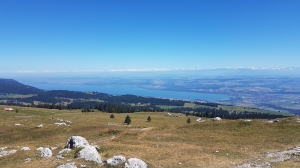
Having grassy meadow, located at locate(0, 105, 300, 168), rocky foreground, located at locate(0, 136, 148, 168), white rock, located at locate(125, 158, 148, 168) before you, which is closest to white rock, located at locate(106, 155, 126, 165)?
rocky foreground, located at locate(0, 136, 148, 168)

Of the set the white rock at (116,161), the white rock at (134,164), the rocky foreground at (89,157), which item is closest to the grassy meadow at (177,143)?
the rocky foreground at (89,157)

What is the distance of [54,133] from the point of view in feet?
180

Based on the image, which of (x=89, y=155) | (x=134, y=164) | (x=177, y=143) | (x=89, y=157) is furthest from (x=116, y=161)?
(x=177, y=143)

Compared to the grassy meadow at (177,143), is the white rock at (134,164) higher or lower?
higher

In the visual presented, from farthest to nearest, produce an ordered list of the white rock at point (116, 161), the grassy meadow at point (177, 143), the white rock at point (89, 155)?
the grassy meadow at point (177, 143) → the white rock at point (89, 155) → the white rock at point (116, 161)

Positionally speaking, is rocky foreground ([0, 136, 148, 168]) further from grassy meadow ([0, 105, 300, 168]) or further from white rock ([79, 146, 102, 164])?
grassy meadow ([0, 105, 300, 168])

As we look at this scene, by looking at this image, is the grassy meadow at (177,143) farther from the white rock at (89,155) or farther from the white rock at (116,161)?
the white rock at (116,161)

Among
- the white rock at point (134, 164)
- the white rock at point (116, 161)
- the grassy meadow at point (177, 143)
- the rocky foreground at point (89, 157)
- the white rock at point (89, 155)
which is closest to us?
the white rock at point (134, 164)

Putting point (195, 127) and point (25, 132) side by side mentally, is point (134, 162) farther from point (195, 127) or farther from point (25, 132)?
point (25, 132)

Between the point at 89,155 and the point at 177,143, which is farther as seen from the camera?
the point at 177,143

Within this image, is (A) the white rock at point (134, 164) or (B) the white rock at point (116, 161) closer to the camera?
(A) the white rock at point (134, 164)

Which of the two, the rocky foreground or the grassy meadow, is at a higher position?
the rocky foreground

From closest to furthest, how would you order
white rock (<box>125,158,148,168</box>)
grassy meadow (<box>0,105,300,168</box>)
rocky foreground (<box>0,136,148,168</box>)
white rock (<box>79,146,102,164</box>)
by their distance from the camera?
1. white rock (<box>125,158,148,168</box>)
2. rocky foreground (<box>0,136,148,168</box>)
3. white rock (<box>79,146,102,164</box>)
4. grassy meadow (<box>0,105,300,168</box>)

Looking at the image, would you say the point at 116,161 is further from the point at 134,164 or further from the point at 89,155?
the point at 89,155
